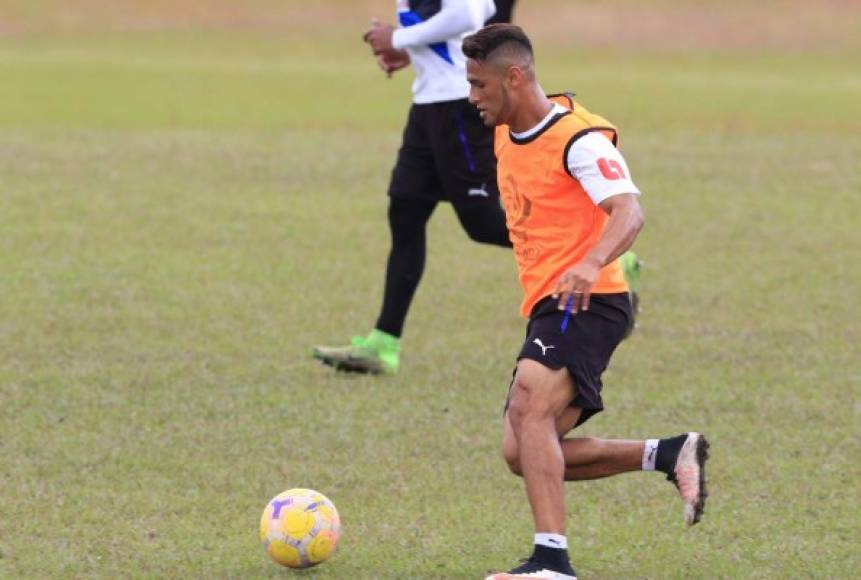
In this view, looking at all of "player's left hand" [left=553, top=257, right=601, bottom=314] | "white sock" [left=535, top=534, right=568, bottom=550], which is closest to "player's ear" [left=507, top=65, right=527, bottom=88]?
"player's left hand" [left=553, top=257, right=601, bottom=314]

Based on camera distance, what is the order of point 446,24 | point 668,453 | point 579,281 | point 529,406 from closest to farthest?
point 579,281
point 529,406
point 668,453
point 446,24

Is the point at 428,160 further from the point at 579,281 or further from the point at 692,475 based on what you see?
the point at 579,281

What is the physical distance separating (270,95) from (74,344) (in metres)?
15.3

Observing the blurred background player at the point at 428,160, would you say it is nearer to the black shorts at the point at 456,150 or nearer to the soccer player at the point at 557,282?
the black shorts at the point at 456,150

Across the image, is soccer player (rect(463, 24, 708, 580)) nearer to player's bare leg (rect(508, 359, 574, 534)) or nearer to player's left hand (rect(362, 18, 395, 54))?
player's bare leg (rect(508, 359, 574, 534))

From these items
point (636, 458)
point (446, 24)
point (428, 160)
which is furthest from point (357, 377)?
point (636, 458)

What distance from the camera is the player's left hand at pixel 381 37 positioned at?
335 inches

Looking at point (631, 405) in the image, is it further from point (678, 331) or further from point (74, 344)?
point (74, 344)

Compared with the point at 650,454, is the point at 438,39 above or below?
above

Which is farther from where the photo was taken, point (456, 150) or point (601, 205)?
point (456, 150)

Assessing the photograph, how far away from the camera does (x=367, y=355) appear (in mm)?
8406

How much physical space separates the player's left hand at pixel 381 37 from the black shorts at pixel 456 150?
0.36m

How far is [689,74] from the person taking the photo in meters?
30.4

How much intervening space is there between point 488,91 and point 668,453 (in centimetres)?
135
